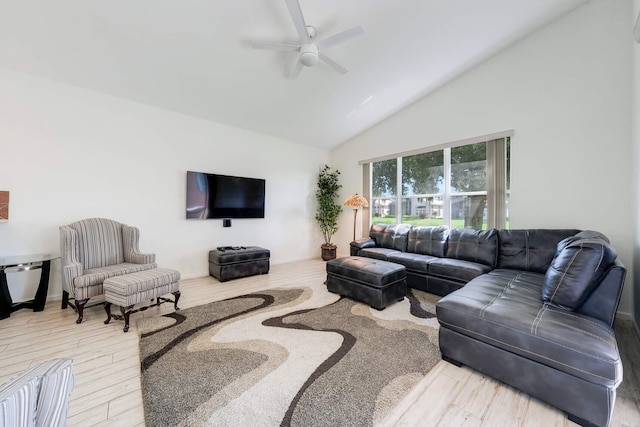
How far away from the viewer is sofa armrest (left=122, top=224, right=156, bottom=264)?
10.1 feet

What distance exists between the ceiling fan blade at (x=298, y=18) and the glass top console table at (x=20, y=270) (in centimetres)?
345

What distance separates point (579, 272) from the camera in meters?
1.64

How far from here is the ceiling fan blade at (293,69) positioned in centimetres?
296

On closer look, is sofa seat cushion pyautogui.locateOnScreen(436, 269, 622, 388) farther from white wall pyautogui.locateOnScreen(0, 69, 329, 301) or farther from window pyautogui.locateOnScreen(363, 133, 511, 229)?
white wall pyautogui.locateOnScreen(0, 69, 329, 301)

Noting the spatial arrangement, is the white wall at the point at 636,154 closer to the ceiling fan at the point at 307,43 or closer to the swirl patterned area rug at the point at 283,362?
the swirl patterned area rug at the point at 283,362

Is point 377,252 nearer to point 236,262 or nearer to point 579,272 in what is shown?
point 236,262

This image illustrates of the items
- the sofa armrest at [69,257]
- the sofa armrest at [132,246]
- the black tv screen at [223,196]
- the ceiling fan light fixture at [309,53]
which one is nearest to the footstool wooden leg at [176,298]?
the sofa armrest at [132,246]

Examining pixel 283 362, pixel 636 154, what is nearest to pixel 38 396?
pixel 283 362

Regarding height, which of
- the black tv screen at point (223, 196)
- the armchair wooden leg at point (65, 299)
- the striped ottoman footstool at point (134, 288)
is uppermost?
the black tv screen at point (223, 196)

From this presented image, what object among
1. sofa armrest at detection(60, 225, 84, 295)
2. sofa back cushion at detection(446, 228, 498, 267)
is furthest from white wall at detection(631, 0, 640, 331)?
sofa armrest at detection(60, 225, 84, 295)

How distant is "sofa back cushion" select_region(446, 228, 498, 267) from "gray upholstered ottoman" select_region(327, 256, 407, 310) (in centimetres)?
103

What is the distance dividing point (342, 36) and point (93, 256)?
3689 millimetres

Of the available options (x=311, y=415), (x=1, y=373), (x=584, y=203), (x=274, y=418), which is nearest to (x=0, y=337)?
(x=1, y=373)

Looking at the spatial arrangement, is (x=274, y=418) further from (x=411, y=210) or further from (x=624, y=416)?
(x=411, y=210)
